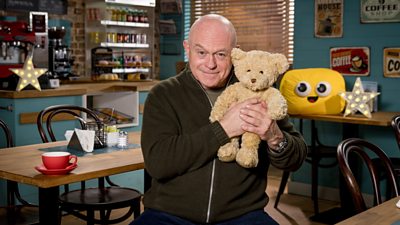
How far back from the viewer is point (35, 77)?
4.64 meters

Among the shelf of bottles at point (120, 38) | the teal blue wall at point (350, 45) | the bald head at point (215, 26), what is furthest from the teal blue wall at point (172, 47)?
the bald head at point (215, 26)

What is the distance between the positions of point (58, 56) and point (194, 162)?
166 inches

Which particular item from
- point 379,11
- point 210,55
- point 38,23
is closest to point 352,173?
point 210,55

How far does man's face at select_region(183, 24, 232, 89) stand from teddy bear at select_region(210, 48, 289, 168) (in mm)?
83

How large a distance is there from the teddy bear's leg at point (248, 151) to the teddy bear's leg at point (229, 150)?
2 centimetres

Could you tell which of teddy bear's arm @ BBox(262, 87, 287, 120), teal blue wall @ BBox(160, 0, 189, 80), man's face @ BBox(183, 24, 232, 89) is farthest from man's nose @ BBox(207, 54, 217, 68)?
teal blue wall @ BBox(160, 0, 189, 80)

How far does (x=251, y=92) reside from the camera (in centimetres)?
217

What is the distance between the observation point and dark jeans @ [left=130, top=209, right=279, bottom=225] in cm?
222

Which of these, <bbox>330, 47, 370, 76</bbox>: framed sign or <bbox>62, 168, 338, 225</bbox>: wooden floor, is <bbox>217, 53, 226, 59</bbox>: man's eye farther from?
<bbox>330, 47, 370, 76</bbox>: framed sign

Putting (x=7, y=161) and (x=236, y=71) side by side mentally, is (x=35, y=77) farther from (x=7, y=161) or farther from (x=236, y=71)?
(x=236, y=71)

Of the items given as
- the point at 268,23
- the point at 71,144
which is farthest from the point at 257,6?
the point at 71,144

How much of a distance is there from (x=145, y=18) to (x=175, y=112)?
5.59m

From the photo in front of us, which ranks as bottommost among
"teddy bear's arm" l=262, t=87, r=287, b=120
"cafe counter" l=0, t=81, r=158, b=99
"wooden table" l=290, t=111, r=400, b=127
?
"wooden table" l=290, t=111, r=400, b=127

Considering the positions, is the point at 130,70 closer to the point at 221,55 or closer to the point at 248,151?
the point at 221,55
